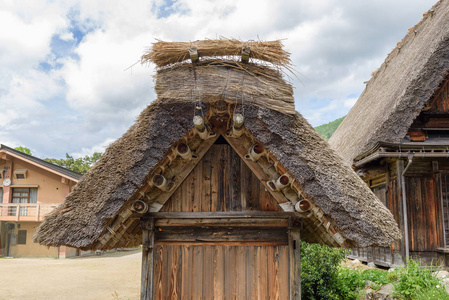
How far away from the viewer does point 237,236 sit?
4.75 m

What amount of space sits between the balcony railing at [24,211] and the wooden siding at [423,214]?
1960 cm

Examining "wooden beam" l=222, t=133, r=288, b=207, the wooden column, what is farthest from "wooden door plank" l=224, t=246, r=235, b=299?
the wooden column

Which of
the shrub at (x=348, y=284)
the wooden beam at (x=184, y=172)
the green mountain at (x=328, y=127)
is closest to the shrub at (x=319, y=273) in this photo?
the shrub at (x=348, y=284)

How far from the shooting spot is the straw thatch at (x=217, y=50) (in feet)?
15.5

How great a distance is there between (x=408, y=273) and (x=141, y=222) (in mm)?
6002

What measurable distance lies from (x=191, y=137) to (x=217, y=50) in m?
1.17

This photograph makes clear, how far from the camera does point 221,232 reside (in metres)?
4.77

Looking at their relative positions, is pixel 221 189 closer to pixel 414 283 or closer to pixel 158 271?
pixel 158 271

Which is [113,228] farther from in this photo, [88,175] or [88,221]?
[88,175]

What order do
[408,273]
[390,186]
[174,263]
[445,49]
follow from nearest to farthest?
1. [174,263]
2. [408,273]
3. [445,49]
4. [390,186]

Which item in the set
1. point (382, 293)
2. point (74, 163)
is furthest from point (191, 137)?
point (74, 163)

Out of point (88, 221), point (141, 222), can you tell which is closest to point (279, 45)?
point (141, 222)

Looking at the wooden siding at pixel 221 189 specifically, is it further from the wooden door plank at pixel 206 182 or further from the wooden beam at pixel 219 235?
the wooden beam at pixel 219 235

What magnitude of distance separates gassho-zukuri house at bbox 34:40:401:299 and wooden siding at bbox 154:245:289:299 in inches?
0.5
